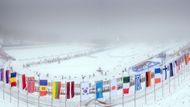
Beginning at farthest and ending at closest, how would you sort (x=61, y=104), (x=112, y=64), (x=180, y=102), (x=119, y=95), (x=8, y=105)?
(x=112, y=64), (x=119, y=95), (x=61, y=104), (x=8, y=105), (x=180, y=102)

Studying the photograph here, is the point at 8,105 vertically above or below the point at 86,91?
below

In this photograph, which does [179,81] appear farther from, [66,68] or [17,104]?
[66,68]

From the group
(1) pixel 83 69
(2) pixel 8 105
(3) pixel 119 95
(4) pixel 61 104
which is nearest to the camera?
(2) pixel 8 105

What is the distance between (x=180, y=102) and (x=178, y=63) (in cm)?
1978

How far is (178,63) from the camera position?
53875 millimetres

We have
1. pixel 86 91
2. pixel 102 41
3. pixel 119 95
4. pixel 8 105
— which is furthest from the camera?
pixel 102 41

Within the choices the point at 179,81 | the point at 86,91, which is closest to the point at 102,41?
the point at 179,81

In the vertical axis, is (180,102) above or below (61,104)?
above

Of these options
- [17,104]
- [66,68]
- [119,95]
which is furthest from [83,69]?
[17,104]

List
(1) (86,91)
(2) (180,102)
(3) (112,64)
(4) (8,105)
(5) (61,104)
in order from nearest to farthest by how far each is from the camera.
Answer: (2) (180,102) → (1) (86,91) → (4) (8,105) → (5) (61,104) → (3) (112,64)

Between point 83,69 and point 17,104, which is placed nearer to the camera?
point 17,104

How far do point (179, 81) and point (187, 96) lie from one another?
1908 centimetres

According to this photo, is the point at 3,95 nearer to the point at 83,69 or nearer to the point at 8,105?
the point at 8,105

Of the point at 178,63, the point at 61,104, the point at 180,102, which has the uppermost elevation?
the point at 178,63
